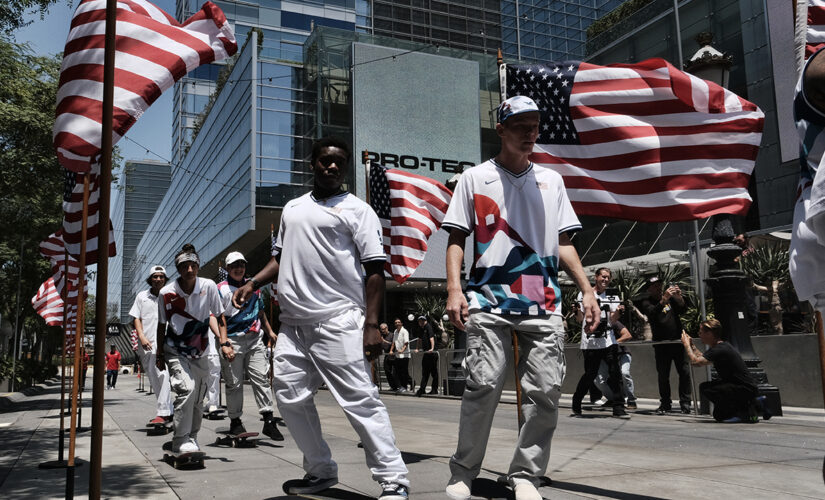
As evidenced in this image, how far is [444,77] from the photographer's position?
4378cm

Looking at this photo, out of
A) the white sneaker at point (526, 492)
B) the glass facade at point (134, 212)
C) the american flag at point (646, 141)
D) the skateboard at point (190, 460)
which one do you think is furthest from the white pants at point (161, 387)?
the glass facade at point (134, 212)

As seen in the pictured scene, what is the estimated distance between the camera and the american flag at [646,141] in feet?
17.8

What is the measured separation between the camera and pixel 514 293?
3916 mm

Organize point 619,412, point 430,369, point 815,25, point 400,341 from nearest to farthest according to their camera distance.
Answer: point 815,25, point 619,412, point 430,369, point 400,341

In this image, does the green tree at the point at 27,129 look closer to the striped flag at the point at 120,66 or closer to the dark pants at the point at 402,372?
the dark pants at the point at 402,372

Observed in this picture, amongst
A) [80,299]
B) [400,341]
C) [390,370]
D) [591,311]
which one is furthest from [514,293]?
[390,370]

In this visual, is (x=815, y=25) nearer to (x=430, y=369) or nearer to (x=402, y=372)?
(x=430, y=369)

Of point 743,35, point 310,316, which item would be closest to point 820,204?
point 310,316

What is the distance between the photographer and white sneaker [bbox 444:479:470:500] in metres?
3.77

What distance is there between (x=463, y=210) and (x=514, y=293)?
58 centimetres

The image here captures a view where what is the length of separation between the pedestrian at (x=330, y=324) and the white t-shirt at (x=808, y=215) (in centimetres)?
223

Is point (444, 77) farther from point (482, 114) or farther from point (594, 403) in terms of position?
point (594, 403)

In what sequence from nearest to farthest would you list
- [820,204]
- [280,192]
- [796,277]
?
[820,204] < [796,277] < [280,192]

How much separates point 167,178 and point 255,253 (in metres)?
100
